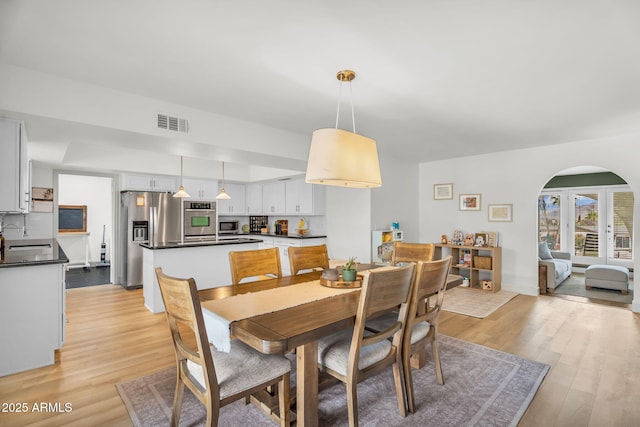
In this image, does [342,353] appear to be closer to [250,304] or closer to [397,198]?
[250,304]

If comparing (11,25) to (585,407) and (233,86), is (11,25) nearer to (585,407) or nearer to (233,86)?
(233,86)

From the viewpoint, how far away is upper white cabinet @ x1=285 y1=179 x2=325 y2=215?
6.20m

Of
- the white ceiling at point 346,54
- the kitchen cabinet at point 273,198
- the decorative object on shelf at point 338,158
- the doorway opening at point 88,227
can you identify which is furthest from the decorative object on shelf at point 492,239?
the doorway opening at point 88,227

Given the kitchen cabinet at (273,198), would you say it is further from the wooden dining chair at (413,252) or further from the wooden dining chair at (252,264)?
the wooden dining chair at (252,264)

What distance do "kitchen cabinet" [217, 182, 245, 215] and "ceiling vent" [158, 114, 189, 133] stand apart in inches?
155

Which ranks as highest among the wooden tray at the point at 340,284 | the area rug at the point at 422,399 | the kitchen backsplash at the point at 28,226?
the kitchen backsplash at the point at 28,226

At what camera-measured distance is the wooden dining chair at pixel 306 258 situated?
2918 mm

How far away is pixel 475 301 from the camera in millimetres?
4520

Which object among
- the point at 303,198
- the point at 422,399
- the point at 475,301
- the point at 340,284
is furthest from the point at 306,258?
the point at 303,198

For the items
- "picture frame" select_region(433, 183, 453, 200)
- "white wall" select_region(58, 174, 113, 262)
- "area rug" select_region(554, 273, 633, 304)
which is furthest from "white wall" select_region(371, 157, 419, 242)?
"white wall" select_region(58, 174, 113, 262)

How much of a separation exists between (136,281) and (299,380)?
4.79 m

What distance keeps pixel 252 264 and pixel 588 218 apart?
8.21 metres

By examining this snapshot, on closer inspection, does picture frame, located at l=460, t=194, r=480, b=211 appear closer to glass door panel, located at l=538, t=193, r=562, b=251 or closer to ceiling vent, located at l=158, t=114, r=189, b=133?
glass door panel, located at l=538, t=193, r=562, b=251

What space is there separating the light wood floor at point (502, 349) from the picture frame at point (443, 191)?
2222mm
